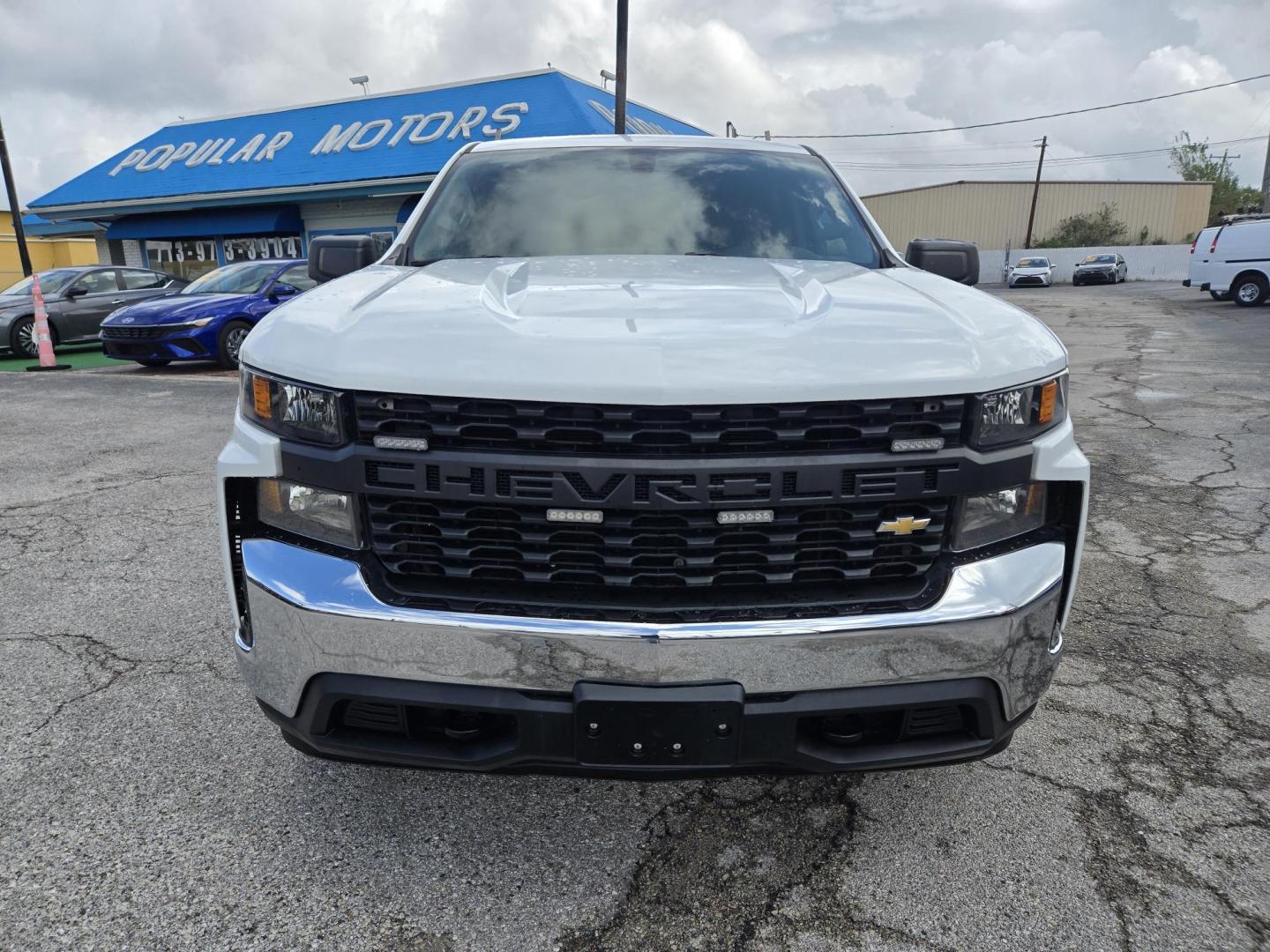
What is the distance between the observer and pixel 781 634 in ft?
5.75

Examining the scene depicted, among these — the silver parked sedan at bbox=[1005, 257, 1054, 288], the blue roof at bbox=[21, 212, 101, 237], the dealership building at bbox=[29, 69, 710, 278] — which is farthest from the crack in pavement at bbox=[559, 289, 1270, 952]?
the silver parked sedan at bbox=[1005, 257, 1054, 288]

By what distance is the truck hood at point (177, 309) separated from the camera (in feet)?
36.8

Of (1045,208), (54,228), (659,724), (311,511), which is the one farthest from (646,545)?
(1045,208)

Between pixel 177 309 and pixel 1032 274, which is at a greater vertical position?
pixel 177 309

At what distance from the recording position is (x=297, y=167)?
70.0 feet

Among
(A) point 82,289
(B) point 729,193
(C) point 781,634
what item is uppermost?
(B) point 729,193

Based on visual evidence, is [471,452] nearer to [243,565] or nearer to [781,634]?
[243,565]

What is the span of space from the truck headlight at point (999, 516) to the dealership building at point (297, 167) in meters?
16.9

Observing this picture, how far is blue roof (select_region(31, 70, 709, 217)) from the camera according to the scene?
61.9 feet

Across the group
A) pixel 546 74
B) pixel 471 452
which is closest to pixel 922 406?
pixel 471 452

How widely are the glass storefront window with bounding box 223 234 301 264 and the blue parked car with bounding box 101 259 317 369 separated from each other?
1116cm

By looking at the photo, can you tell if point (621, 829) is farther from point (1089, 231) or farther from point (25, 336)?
point (1089, 231)

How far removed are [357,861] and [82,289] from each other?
50.8 ft

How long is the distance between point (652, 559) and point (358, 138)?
21918mm
